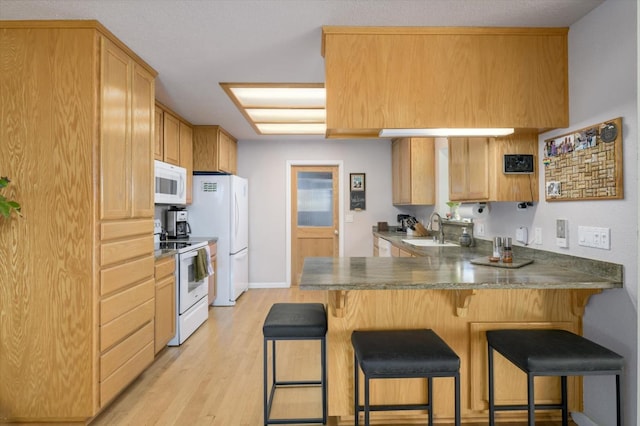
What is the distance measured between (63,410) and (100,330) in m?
0.47

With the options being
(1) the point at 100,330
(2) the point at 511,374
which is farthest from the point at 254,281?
(2) the point at 511,374

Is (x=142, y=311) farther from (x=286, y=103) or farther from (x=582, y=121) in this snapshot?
(x=582, y=121)

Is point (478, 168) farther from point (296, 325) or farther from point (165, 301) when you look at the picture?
point (165, 301)

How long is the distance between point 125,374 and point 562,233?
9.37 feet

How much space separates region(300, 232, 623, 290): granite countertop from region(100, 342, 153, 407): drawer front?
136 cm

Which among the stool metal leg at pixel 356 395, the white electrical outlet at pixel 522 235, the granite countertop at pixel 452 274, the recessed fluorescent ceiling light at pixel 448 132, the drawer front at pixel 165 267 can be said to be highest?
the recessed fluorescent ceiling light at pixel 448 132

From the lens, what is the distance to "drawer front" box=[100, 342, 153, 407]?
2.06 metres

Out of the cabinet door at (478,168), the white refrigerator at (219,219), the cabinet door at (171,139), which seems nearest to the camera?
the cabinet door at (478,168)

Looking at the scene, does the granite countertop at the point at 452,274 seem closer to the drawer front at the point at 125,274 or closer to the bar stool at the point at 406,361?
the bar stool at the point at 406,361

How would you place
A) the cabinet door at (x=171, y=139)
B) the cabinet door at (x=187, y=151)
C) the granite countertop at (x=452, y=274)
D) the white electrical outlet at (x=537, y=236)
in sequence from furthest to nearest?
the cabinet door at (x=187, y=151) < the cabinet door at (x=171, y=139) < the white electrical outlet at (x=537, y=236) < the granite countertop at (x=452, y=274)

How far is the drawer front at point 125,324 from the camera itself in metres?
2.05

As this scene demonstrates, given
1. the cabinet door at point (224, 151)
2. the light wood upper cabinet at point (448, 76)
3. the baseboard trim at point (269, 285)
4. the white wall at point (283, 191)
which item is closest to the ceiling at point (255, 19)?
the light wood upper cabinet at point (448, 76)

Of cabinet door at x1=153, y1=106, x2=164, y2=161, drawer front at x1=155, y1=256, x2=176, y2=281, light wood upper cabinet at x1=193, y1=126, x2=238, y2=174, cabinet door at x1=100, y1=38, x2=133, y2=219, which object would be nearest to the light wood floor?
drawer front at x1=155, y1=256, x2=176, y2=281

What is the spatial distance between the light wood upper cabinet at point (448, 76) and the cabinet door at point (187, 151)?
251 centimetres
